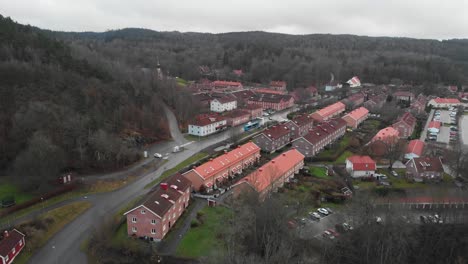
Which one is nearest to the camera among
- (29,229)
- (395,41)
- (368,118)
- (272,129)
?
(29,229)

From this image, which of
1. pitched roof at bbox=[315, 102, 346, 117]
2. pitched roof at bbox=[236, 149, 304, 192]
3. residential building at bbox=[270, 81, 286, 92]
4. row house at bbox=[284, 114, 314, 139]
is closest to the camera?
pitched roof at bbox=[236, 149, 304, 192]

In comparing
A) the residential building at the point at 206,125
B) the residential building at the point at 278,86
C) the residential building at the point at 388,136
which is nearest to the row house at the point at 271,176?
the residential building at the point at 388,136

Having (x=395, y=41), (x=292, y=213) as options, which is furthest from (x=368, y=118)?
(x=395, y=41)

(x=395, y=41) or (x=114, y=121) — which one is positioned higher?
(x=395, y=41)

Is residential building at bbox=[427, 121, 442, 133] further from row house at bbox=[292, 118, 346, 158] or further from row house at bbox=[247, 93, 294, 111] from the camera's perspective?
row house at bbox=[247, 93, 294, 111]

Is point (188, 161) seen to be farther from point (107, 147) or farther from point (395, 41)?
point (395, 41)

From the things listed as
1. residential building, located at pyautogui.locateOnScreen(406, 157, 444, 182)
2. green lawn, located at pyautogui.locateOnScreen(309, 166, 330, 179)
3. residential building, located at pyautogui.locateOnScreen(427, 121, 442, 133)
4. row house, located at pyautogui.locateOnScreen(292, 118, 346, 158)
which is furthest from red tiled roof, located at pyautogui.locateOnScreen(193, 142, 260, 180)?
residential building, located at pyautogui.locateOnScreen(427, 121, 442, 133)

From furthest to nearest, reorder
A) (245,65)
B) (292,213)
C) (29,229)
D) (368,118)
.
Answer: (245,65) → (368,118) → (292,213) → (29,229)
